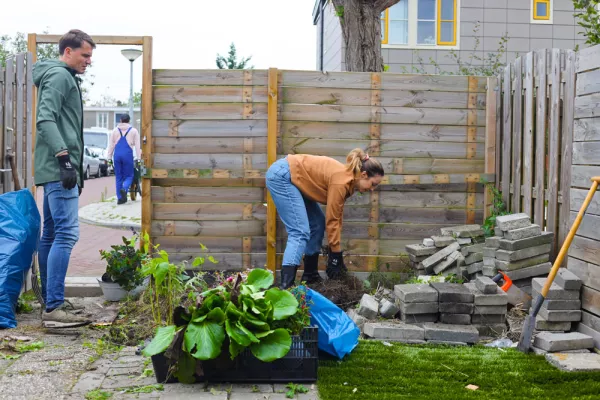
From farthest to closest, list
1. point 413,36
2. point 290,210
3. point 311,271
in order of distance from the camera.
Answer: point 413,36 < point 311,271 < point 290,210

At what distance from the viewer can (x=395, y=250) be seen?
26.3 feet

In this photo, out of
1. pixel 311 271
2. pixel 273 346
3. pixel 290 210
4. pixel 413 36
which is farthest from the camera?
pixel 413 36

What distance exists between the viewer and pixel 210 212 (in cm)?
791

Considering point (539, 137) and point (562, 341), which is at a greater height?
point (539, 137)

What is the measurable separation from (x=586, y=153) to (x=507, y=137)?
2.01 m

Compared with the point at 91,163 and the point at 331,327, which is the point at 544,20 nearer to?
the point at 331,327

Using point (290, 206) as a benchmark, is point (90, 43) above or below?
above

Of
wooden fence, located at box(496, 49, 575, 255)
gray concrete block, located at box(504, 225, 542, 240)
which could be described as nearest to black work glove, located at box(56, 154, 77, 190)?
gray concrete block, located at box(504, 225, 542, 240)

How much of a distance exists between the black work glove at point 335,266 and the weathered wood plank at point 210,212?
3.14 feet

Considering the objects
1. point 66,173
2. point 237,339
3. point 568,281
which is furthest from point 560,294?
point 66,173

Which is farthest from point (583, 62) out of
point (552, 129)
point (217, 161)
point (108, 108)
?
point (108, 108)

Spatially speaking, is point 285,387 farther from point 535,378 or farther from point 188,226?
point 188,226

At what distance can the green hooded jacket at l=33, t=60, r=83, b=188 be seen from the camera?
590 centimetres

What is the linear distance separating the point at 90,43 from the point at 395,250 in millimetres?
3618
